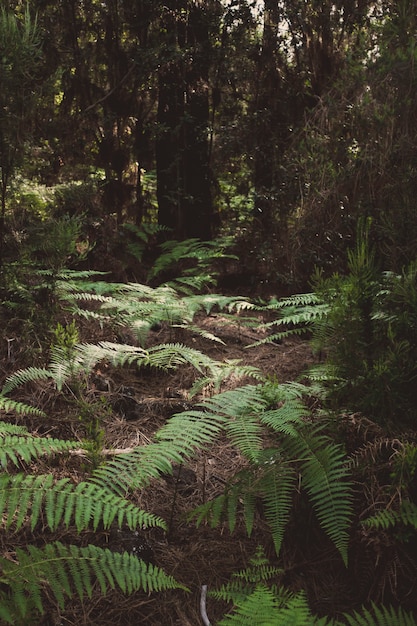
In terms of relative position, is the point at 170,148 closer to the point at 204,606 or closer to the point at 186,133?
the point at 186,133

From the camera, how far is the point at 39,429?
2807 mm

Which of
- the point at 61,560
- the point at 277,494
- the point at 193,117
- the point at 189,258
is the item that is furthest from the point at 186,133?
the point at 61,560

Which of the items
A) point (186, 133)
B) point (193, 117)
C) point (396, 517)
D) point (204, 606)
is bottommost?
point (204, 606)

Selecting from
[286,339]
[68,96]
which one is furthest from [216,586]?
[68,96]

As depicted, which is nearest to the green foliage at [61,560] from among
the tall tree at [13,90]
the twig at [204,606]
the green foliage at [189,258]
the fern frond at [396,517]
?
the twig at [204,606]

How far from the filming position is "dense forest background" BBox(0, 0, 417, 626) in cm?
188

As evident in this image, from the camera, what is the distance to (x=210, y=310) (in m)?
4.74

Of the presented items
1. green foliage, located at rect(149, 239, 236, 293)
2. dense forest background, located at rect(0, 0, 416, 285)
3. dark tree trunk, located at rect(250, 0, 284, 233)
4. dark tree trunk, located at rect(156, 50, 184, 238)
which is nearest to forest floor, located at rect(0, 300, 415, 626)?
green foliage, located at rect(149, 239, 236, 293)

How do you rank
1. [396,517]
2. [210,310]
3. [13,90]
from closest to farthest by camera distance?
[396,517] < [13,90] < [210,310]

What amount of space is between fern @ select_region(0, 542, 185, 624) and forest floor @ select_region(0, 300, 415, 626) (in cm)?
27

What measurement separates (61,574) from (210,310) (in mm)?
3327

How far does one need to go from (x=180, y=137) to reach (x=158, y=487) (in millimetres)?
5019

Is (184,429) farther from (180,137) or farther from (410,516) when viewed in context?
(180,137)

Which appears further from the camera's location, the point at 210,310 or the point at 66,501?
the point at 210,310
